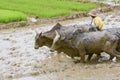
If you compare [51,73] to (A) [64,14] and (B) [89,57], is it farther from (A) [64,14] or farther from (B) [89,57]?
(A) [64,14]

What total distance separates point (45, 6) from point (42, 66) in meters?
8.63

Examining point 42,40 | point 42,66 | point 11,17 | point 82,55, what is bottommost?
point 11,17

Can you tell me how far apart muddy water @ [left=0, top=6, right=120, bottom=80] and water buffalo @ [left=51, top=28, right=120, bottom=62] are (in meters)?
0.30

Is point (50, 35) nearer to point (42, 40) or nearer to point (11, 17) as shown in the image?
point (42, 40)

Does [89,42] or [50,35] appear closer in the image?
[89,42]

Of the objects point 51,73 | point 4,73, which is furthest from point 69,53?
point 4,73

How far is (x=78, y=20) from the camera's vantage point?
15.1m

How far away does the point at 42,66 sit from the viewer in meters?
9.36

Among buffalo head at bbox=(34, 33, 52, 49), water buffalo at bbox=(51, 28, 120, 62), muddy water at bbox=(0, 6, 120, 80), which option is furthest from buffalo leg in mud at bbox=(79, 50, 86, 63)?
buffalo head at bbox=(34, 33, 52, 49)

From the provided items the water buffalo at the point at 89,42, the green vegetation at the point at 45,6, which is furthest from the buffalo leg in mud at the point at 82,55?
the green vegetation at the point at 45,6

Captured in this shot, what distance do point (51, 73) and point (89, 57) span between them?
1.26 meters

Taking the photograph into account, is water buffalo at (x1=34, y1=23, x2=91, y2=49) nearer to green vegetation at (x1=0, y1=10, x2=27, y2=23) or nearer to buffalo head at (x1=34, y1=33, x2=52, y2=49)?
buffalo head at (x1=34, y1=33, x2=52, y2=49)

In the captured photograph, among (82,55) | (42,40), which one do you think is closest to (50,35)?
(42,40)

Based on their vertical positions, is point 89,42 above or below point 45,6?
above
